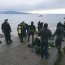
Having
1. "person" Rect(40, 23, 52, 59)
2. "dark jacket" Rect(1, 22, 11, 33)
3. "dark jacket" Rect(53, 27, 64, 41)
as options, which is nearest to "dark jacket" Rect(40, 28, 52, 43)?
"person" Rect(40, 23, 52, 59)

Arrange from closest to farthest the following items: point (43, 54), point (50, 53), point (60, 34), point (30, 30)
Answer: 1. point (43, 54)
2. point (60, 34)
3. point (50, 53)
4. point (30, 30)

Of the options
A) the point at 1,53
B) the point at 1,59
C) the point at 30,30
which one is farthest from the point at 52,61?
the point at 30,30

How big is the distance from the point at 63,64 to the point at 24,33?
8.94m

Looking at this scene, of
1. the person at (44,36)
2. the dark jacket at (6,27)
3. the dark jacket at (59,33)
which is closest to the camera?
the person at (44,36)

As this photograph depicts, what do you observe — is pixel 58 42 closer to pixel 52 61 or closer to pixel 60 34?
pixel 60 34

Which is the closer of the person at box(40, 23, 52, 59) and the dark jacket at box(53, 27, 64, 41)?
the person at box(40, 23, 52, 59)

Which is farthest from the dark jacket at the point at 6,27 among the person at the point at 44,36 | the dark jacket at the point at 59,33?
the person at the point at 44,36

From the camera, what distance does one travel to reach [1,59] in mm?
13109

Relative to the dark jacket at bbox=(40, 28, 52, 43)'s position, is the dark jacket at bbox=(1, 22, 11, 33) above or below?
below

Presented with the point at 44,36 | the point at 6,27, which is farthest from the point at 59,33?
the point at 6,27

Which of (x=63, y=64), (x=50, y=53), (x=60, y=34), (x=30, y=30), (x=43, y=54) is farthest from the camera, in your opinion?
(x=30, y=30)

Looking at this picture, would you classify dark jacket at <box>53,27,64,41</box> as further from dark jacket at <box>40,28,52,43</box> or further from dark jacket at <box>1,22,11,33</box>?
dark jacket at <box>1,22,11,33</box>

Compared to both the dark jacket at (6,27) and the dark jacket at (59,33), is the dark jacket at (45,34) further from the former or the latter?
the dark jacket at (6,27)

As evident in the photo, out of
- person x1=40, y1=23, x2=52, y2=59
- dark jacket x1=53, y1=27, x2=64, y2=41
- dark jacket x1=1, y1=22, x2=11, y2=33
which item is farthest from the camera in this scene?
dark jacket x1=1, y1=22, x2=11, y2=33
